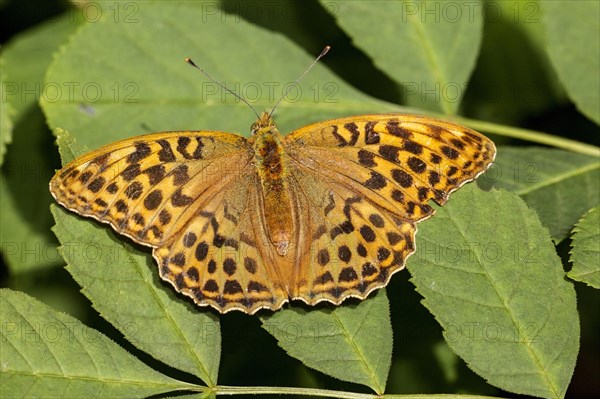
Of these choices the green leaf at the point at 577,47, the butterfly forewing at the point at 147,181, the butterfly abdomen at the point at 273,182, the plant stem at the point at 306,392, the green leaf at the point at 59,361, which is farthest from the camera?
the green leaf at the point at 577,47

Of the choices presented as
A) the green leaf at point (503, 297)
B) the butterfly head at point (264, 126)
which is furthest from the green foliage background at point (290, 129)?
the butterfly head at point (264, 126)

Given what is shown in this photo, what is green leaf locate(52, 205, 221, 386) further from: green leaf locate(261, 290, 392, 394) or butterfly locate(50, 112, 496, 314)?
green leaf locate(261, 290, 392, 394)

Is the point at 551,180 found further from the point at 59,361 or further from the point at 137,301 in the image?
the point at 59,361

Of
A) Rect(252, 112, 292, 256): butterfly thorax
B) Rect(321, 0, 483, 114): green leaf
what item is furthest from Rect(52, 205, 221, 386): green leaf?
Rect(321, 0, 483, 114): green leaf

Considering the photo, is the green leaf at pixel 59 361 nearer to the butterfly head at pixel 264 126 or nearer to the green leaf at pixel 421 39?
the butterfly head at pixel 264 126

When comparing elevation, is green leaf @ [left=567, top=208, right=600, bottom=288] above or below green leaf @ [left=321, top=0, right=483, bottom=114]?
below

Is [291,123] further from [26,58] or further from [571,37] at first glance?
[26,58]
